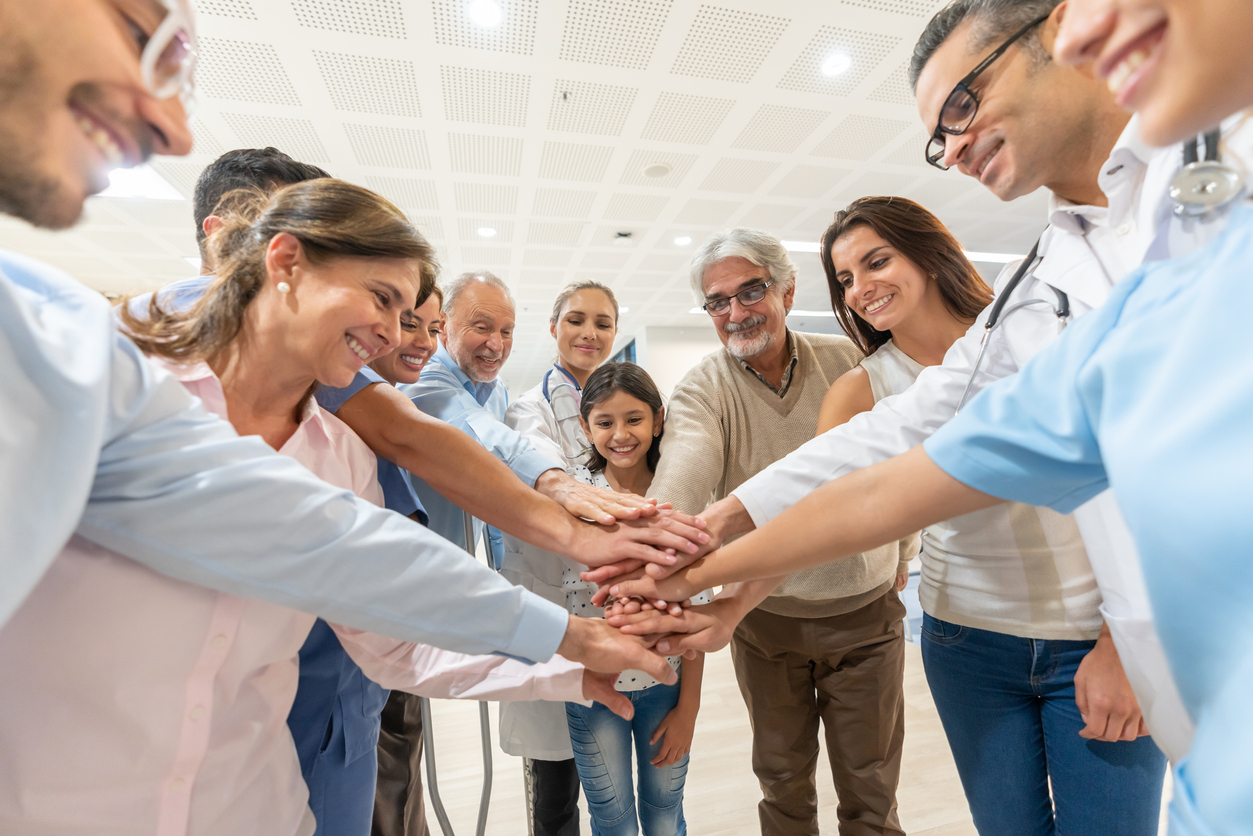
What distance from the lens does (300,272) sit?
105cm

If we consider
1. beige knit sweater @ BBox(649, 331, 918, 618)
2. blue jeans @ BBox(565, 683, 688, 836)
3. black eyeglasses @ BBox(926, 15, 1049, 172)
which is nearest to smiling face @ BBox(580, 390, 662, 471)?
beige knit sweater @ BBox(649, 331, 918, 618)

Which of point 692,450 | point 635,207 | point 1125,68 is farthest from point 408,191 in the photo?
point 1125,68

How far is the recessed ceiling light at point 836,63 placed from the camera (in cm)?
392

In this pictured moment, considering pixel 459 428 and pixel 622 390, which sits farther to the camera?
pixel 622 390

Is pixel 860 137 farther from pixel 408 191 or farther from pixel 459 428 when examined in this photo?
pixel 459 428

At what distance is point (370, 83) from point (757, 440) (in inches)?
155

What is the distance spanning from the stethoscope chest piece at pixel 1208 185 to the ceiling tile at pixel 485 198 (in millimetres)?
5666

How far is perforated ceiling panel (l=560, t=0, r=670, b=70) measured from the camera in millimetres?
3373

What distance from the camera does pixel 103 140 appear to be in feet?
1.87

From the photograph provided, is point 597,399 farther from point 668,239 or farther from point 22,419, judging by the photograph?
point 668,239

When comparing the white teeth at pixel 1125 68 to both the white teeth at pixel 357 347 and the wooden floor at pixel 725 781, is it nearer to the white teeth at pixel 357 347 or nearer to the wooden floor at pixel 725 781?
the white teeth at pixel 357 347

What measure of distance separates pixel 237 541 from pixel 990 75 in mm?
1494

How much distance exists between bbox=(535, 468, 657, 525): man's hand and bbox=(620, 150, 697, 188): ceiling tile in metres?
4.27

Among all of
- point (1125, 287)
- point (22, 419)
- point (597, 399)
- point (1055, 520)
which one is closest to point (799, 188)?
point (597, 399)
